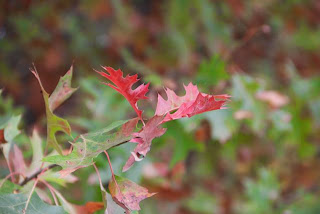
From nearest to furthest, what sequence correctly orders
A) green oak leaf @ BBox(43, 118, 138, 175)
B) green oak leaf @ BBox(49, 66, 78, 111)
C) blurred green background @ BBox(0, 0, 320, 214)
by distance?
green oak leaf @ BBox(43, 118, 138, 175) < green oak leaf @ BBox(49, 66, 78, 111) < blurred green background @ BBox(0, 0, 320, 214)

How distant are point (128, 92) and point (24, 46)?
6.79ft

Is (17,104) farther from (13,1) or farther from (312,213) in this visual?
(312,213)

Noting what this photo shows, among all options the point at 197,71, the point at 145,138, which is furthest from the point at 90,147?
the point at 197,71

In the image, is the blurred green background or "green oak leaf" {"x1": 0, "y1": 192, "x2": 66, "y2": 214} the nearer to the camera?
"green oak leaf" {"x1": 0, "y1": 192, "x2": 66, "y2": 214}

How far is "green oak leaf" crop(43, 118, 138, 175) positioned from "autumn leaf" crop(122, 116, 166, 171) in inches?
0.6

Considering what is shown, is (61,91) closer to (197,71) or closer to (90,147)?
(90,147)

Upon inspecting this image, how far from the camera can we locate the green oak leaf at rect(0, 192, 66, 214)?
634mm

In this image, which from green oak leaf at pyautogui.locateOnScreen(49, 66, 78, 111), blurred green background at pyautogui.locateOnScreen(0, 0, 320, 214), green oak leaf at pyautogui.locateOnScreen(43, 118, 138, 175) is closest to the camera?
green oak leaf at pyautogui.locateOnScreen(43, 118, 138, 175)

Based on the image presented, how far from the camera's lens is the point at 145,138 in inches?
24.2

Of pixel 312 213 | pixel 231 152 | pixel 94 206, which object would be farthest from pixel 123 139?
pixel 312 213

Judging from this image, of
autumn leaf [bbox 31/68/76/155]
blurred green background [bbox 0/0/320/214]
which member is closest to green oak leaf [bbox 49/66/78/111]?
autumn leaf [bbox 31/68/76/155]

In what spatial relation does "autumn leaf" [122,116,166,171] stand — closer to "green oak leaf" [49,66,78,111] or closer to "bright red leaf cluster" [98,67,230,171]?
"bright red leaf cluster" [98,67,230,171]

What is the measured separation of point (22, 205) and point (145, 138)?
22cm

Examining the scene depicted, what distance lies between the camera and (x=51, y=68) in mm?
2641
